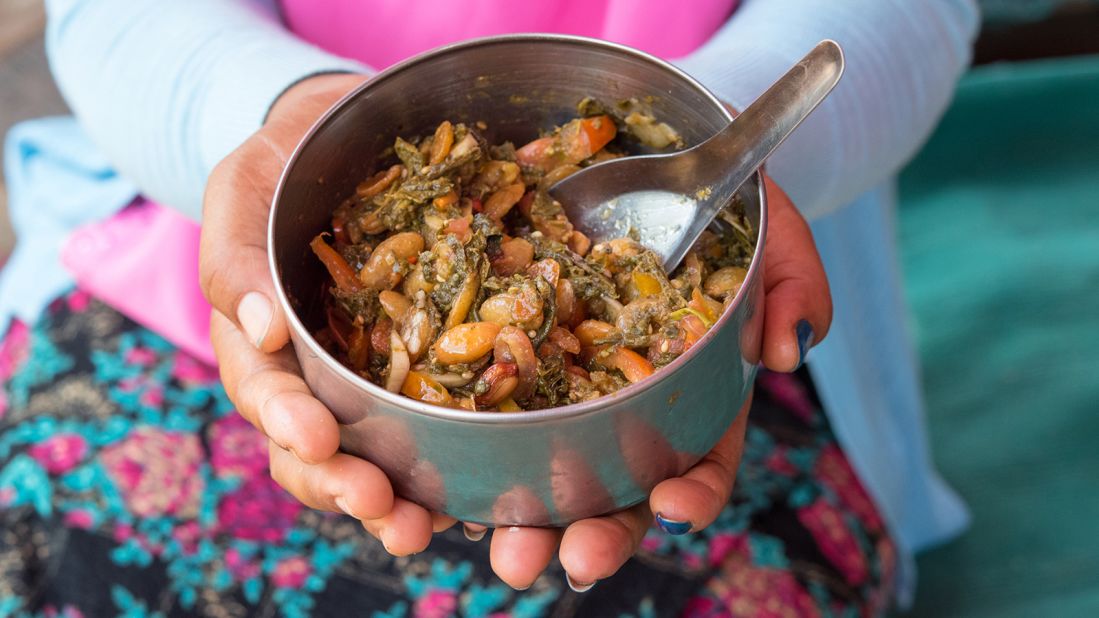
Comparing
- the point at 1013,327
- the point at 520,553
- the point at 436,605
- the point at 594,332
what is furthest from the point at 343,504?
the point at 1013,327

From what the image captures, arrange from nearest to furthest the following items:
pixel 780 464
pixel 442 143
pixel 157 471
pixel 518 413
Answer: pixel 518 413
pixel 442 143
pixel 157 471
pixel 780 464

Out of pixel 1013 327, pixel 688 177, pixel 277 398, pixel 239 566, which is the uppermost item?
pixel 688 177

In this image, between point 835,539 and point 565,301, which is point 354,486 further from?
point 835,539

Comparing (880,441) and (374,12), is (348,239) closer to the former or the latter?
(374,12)

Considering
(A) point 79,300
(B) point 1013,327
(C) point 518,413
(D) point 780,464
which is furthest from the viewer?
(B) point 1013,327

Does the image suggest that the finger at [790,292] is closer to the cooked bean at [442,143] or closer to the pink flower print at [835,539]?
the cooked bean at [442,143]

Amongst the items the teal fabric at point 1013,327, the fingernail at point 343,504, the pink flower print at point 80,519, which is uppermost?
the fingernail at point 343,504

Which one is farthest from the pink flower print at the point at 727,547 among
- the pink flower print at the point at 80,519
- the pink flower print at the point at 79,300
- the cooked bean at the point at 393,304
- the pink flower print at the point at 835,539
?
the pink flower print at the point at 79,300

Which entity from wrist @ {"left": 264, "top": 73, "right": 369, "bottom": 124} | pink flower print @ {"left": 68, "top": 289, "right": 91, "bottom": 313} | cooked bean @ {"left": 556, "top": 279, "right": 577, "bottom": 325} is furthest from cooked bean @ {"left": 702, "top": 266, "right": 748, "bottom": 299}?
pink flower print @ {"left": 68, "top": 289, "right": 91, "bottom": 313}
